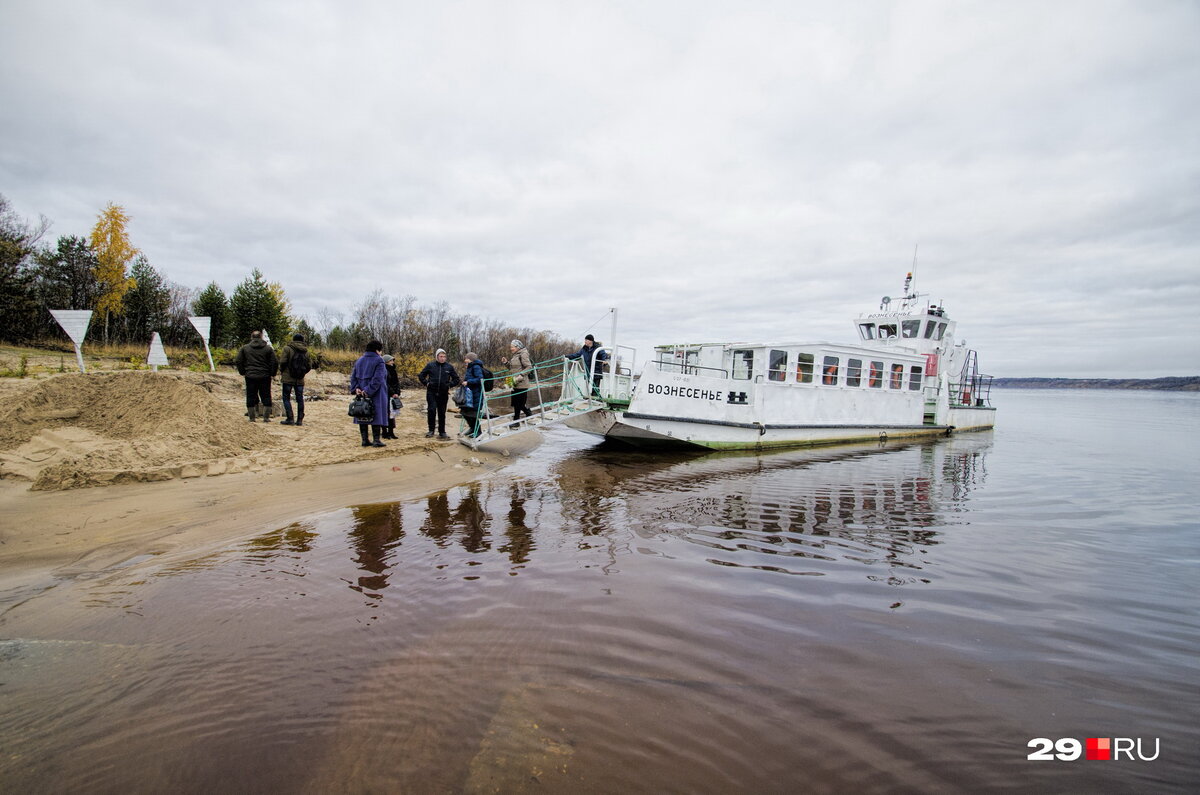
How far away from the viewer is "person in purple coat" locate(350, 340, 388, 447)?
30.1 ft

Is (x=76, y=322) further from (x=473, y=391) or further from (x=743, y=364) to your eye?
(x=743, y=364)

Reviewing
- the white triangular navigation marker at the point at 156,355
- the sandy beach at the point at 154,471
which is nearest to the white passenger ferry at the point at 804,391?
the sandy beach at the point at 154,471

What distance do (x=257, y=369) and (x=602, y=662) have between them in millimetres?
9939

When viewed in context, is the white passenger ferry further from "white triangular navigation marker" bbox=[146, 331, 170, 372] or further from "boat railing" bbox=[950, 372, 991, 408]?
"white triangular navigation marker" bbox=[146, 331, 170, 372]

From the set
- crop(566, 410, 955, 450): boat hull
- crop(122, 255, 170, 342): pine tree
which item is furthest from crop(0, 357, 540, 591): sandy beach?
crop(122, 255, 170, 342): pine tree

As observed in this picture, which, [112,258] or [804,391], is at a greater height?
[112,258]

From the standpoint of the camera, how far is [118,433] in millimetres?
7410

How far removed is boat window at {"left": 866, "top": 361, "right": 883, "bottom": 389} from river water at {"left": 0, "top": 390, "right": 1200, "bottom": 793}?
11175 mm

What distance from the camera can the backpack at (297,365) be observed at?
10.1 m

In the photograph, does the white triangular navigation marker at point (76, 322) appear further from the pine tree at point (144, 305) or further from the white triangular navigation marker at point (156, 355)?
the pine tree at point (144, 305)

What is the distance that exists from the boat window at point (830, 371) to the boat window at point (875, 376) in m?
1.95

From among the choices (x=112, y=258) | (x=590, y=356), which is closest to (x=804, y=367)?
(x=590, y=356)

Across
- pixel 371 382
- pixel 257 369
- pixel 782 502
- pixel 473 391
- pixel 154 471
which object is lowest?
pixel 782 502

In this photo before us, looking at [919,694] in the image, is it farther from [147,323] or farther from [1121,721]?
[147,323]
